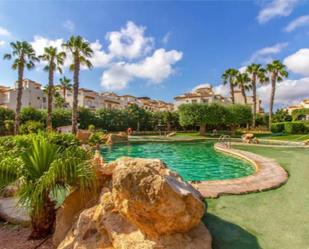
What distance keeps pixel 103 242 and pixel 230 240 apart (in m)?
2.09

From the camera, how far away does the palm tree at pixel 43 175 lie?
11.3 feet

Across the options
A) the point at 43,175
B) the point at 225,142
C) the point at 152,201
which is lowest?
the point at 225,142

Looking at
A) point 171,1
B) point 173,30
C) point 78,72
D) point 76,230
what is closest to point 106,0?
point 171,1

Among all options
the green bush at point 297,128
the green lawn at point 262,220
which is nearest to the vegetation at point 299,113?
the green bush at point 297,128

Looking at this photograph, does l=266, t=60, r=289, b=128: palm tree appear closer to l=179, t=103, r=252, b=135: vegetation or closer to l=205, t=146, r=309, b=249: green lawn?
l=179, t=103, r=252, b=135: vegetation

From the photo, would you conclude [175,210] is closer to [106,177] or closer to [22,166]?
[106,177]

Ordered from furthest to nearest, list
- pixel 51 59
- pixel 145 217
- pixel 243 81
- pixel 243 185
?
1. pixel 243 81
2. pixel 51 59
3. pixel 243 185
4. pixel 145 217

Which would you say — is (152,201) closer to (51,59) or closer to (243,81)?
(51,59)

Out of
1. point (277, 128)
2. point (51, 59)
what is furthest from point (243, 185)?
point (277, 128)

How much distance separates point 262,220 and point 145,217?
106 inches

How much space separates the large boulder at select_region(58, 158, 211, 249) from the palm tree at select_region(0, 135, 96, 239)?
732 millimetres

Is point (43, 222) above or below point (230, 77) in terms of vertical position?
below

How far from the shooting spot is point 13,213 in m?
4.91

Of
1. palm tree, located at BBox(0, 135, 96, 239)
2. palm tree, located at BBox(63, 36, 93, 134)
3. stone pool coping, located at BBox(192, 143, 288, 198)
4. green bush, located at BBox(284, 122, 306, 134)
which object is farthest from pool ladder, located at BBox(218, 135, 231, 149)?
palm tree, located at BBox(0, 135, 96, 239)
